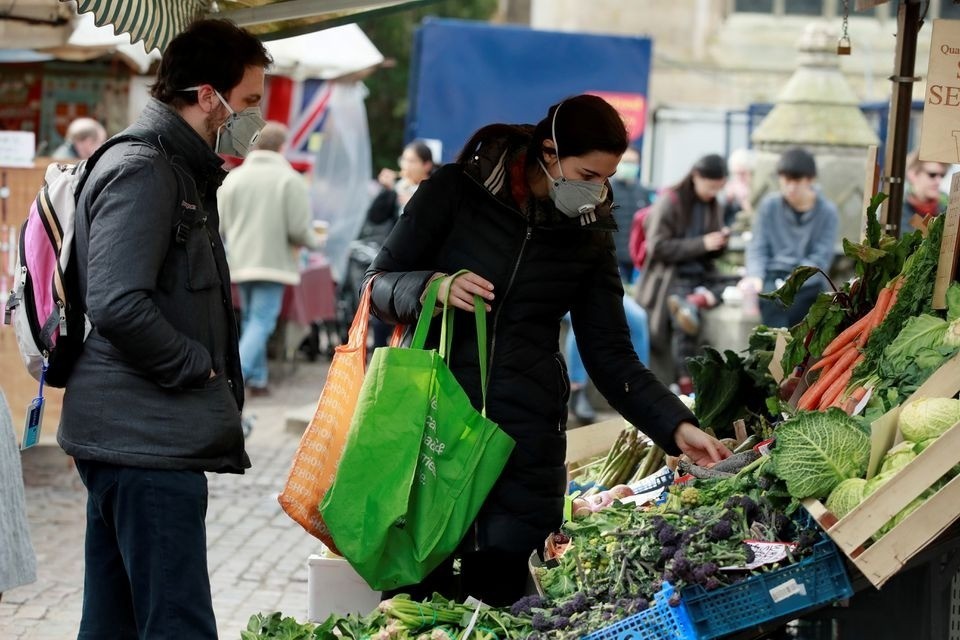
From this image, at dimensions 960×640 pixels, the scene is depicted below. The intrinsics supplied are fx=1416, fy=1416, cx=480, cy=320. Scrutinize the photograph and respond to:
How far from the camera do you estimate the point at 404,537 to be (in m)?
3.87

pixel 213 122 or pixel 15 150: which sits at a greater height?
pixel 213 122

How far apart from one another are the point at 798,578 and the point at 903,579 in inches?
33.5

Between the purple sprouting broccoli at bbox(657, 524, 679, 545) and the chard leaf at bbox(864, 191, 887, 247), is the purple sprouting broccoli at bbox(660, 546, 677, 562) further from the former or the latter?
the chard leaf at bbox(864, 191, 887, 247)

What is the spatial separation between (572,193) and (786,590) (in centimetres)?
121

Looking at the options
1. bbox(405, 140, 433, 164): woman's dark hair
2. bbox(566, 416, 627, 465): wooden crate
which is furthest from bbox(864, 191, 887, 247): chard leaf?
bbox(405, 140, 433, 164): woman's dark hair

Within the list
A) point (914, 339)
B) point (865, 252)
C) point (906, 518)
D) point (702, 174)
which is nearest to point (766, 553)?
point (906, 518)

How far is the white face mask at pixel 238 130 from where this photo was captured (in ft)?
11.9

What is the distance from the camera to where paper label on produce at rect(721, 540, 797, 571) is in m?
3.32

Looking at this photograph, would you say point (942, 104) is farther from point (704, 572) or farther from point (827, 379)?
point (704, 572)

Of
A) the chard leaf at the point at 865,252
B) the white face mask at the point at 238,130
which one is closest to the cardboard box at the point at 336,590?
the white face mask at the point at 238,130

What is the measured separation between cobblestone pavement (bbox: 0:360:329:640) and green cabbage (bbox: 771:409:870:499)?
3101 mm

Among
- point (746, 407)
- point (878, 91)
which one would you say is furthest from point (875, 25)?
point (746, 407)

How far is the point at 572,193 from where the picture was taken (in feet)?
12.6

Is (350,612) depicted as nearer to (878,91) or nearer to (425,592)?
(425,592)
